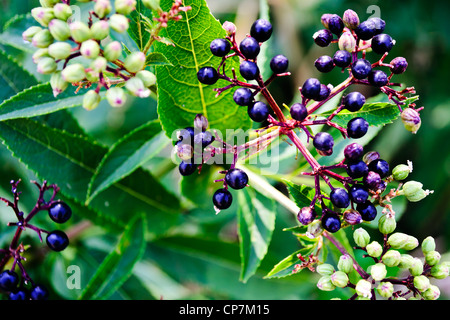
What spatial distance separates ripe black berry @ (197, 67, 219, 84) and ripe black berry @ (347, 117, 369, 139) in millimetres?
579

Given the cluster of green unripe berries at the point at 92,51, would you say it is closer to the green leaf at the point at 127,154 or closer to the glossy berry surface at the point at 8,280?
the green leaf at the point at 127,154

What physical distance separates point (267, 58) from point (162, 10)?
0.81 meters

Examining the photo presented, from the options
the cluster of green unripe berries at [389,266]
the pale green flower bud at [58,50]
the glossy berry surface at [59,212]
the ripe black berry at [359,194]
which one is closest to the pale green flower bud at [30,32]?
the pale green flower bud at [58,50]

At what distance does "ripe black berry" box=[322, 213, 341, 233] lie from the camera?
1.86 meters

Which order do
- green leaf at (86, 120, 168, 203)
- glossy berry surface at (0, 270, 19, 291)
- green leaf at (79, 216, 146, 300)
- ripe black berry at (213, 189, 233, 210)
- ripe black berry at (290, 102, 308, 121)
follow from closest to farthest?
ripe black berry at (290, 102, 308, 121), ripe black berry at (213, 189, 233, 210), glossy berry surface at (0, 270, 19, 291), green leaf at (86, 120, 168, 203), green leaf at (79, 216, 146, 300)

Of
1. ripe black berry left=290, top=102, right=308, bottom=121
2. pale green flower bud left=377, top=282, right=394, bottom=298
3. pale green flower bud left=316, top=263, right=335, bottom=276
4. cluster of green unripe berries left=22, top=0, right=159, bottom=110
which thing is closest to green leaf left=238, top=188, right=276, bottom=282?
pale green flower bud left=316, top=263, right=335, bottom=276

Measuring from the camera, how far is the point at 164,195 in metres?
2.85

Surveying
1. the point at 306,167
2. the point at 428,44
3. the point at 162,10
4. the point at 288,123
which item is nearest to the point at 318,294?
the point at 306,167

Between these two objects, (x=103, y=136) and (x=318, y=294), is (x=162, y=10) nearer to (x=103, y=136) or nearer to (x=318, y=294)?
(x=318, y=294)

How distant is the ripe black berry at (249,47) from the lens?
1.87 m

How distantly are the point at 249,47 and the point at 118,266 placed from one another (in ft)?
4.51

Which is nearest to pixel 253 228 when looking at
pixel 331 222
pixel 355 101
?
pixel 331 222

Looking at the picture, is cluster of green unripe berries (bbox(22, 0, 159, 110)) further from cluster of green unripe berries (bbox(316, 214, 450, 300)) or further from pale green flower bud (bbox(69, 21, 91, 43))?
cluster of green unripe berries (bbox(316, 214, 450, 300))

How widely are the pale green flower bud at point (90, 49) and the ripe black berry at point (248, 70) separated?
1.83ft
